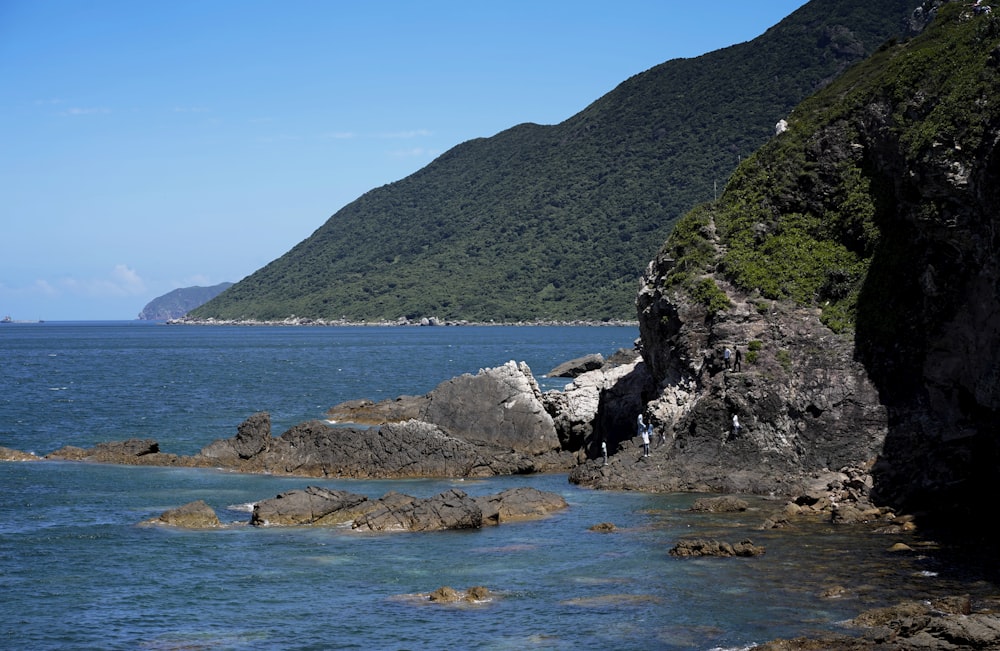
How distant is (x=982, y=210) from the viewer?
31.3 meters

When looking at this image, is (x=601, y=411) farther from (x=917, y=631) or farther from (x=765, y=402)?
(x=917, y=631)

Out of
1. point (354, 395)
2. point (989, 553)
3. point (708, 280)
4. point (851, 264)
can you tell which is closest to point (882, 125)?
point (851, 264)

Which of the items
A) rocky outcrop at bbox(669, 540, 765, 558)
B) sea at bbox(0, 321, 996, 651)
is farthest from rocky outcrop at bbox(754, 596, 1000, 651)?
rocky outcrop at bbox(669, 540, 765, 558)

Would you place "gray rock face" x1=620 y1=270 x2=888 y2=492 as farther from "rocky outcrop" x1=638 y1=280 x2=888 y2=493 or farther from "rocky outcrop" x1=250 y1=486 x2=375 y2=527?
"rocky outcrop" x1=250 y1=486 x2=375 y2=527

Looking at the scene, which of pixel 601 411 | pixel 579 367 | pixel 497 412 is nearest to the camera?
pixel 601 411

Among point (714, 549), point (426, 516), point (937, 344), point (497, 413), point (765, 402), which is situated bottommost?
point (714, 549)

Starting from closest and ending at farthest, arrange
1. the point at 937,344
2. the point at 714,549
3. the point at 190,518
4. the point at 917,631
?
the point at 917,631
the point at 714,549
the point at 190,518
the point at 937,344

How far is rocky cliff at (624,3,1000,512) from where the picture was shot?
3406cm

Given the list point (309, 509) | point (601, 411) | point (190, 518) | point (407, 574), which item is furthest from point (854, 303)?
point (190, 518)

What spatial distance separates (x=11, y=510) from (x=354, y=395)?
49953 millimetres

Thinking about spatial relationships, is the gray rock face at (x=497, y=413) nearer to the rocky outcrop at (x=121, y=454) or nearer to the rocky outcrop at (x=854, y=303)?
the rocky outcrop at (x=854, y=303)

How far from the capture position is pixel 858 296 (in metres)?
44.1

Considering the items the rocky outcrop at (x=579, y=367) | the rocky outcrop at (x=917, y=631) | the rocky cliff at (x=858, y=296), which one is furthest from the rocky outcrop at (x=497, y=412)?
the rocky outcrop at (x=579, y=367)

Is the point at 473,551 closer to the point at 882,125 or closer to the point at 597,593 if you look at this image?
the point at 597,593
